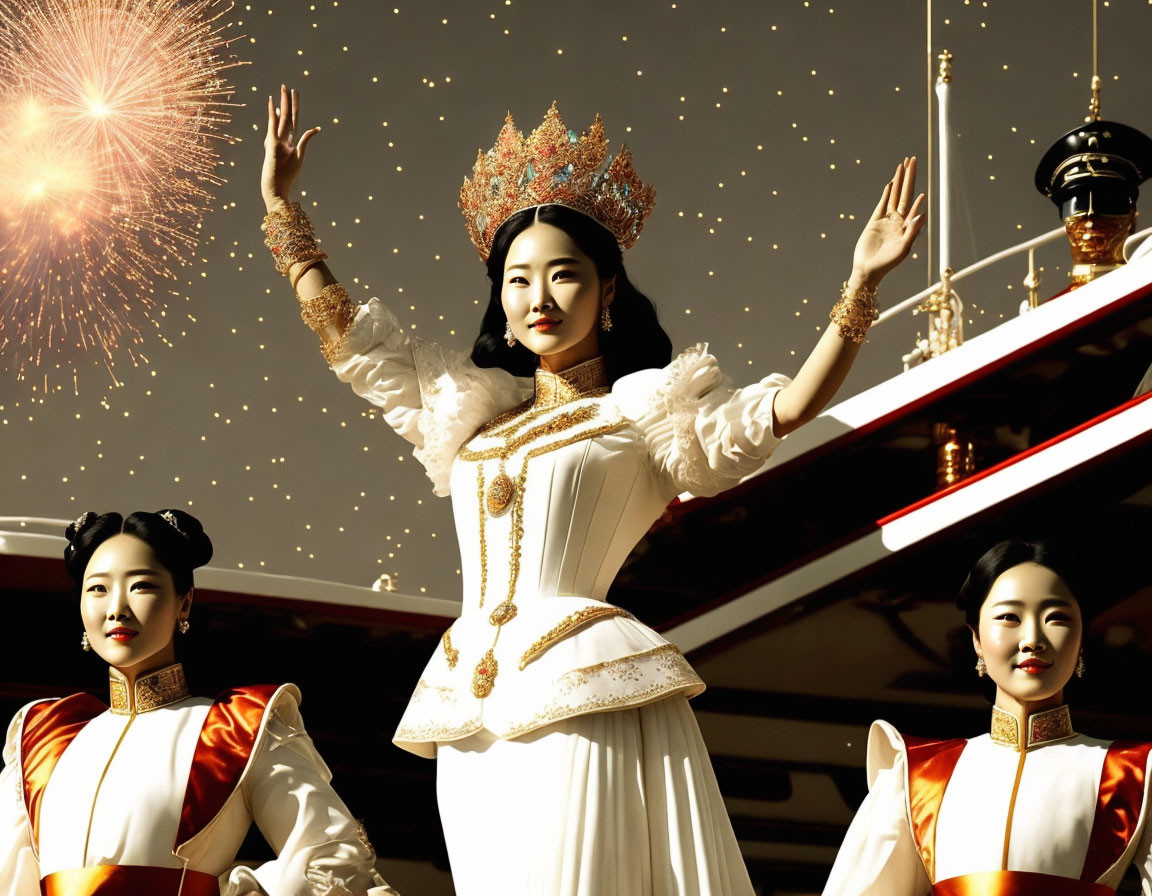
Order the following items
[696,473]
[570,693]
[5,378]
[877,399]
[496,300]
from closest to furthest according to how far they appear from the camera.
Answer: [570,693] → [696,473] → [496,300] → [877,399] → [5,378]

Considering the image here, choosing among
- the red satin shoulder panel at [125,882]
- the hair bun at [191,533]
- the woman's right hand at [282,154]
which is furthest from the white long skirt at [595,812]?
the woman's right hand at [282,154]

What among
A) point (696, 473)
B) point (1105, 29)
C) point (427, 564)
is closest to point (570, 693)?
point (696, 473)

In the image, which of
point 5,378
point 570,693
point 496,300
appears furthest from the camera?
point 5,378

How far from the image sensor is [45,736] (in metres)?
2.46

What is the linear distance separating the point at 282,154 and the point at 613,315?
0.56 meters

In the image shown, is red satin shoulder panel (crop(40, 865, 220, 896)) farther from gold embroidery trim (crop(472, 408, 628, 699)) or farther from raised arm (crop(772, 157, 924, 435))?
raised arm (crop(772, 157, 924, 435))

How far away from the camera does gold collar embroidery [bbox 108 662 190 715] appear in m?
2.43

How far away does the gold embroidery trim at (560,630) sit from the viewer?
234cm

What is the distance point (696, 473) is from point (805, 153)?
2799 millimetres

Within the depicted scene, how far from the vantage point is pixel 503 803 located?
2336 millimetres

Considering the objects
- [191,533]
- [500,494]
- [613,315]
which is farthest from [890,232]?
[191,533]

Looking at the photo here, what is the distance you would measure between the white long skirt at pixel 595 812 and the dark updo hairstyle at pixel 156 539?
1.50 feet

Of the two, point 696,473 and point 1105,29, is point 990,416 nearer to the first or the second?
point 696,473

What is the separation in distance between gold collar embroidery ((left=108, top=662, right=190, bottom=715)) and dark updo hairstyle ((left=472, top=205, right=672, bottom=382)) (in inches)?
26.3
